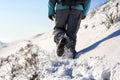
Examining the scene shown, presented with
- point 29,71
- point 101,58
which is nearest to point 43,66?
point 29,71

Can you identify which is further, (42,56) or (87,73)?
(42,56)

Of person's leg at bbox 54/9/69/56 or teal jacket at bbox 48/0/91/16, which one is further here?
teal jacket at bbox 48/0/91/16

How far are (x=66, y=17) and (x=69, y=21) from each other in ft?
0.35

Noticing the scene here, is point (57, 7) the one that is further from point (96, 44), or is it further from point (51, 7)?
point (96, 44)

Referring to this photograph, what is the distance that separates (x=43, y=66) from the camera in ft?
22.9

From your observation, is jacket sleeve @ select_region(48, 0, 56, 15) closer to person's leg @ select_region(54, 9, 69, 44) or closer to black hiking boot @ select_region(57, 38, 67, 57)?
person's leg @ select_region(54, 9, 69, 44)

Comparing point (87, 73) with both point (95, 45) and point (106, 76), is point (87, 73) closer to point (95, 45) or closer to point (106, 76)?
point (106, 76)

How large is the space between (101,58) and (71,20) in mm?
1365

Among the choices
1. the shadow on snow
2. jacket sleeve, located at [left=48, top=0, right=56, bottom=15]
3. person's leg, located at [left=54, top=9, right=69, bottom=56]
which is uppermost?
jacket sleeve, located at [left=48, top=0, right=56, bottom=15]

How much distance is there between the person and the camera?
7.70 metres

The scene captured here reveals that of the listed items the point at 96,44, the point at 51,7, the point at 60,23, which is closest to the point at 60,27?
the point at 60,23

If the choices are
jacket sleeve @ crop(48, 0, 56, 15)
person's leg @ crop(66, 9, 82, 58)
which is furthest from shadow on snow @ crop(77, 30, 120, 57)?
jacket sleeve @ crop(48, 0, 56, 15)

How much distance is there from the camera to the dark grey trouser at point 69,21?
25.4ft

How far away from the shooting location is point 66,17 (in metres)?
7.84
